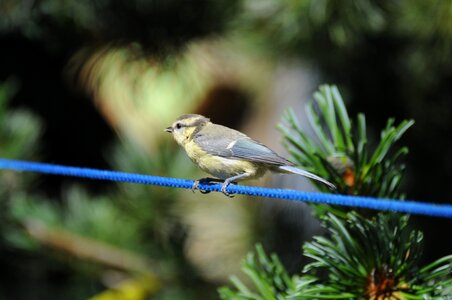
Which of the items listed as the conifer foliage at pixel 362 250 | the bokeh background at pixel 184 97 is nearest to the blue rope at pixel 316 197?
the conifer foliage at pixel 362 250

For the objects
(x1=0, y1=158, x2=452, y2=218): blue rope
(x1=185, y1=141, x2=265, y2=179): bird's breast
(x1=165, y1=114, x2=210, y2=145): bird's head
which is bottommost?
(x1=0, y1=158, x2=452, y2=218): blue rope

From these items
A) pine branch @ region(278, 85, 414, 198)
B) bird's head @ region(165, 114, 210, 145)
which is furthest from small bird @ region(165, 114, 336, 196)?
pine branch @ region(278, 85, 414, 198)

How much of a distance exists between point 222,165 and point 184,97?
50 centimetres

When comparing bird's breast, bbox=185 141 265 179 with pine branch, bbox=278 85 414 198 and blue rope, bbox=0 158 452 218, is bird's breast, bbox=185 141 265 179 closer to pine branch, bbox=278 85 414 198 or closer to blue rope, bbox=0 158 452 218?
blue rope, bbox=0 158 452 218

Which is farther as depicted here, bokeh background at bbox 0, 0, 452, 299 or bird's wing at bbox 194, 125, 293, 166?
bokeh background at bbox 0, 0, 452, 299

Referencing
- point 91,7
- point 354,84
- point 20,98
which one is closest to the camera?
point 91,7

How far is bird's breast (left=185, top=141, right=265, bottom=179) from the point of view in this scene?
105 centimetres

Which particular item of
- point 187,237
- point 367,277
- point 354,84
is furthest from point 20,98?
point 367,277

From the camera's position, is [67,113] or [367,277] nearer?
[367,277]

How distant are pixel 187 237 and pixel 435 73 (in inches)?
26.7

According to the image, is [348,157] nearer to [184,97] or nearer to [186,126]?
[186,126]

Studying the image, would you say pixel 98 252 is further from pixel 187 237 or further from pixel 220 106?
pixel 220 106

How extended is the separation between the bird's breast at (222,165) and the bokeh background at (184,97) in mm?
251

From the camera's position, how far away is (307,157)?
2.78ft
